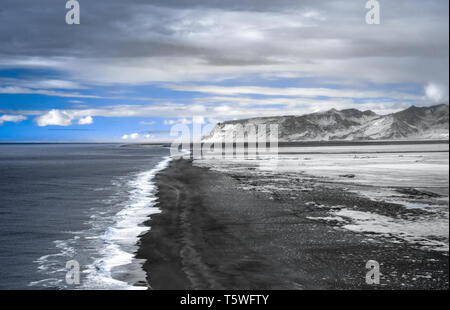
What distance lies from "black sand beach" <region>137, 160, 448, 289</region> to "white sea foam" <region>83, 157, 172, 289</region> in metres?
0.55

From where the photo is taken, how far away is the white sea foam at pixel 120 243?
11733 mm

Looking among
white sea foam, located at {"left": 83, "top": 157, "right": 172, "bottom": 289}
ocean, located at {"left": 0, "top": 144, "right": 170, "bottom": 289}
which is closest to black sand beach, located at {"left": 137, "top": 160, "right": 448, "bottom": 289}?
white sea foam, located at {"left": 83, "top": 157, "right": 172, "bottom": 289}

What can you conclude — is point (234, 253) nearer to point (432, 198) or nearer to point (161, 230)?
point (161, 230)

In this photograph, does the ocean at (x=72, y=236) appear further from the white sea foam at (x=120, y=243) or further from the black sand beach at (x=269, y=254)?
the black sand beach at (x=269, y=254)

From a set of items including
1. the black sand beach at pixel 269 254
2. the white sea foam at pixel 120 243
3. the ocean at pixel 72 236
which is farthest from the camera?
the ocean at pixel 72 236

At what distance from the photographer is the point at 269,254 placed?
13898mm

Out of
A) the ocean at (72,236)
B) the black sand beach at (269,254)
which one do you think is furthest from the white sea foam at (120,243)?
the black sand beach at (269,254)

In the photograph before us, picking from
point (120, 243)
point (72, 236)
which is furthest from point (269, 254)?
point (72, 236)

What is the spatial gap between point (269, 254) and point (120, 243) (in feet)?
19.9

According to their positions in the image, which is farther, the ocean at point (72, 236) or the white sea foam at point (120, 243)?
the ocean at point (72, 236)

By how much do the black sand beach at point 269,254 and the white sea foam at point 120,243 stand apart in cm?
55

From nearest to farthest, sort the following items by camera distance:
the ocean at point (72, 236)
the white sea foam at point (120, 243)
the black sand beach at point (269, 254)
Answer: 1. the black sand beach at point (269, 254)
2. the white sea foam at point (120, 243)
3. the ocean at point (72, 236)

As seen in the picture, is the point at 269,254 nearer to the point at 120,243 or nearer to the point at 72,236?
the point at 120,243
